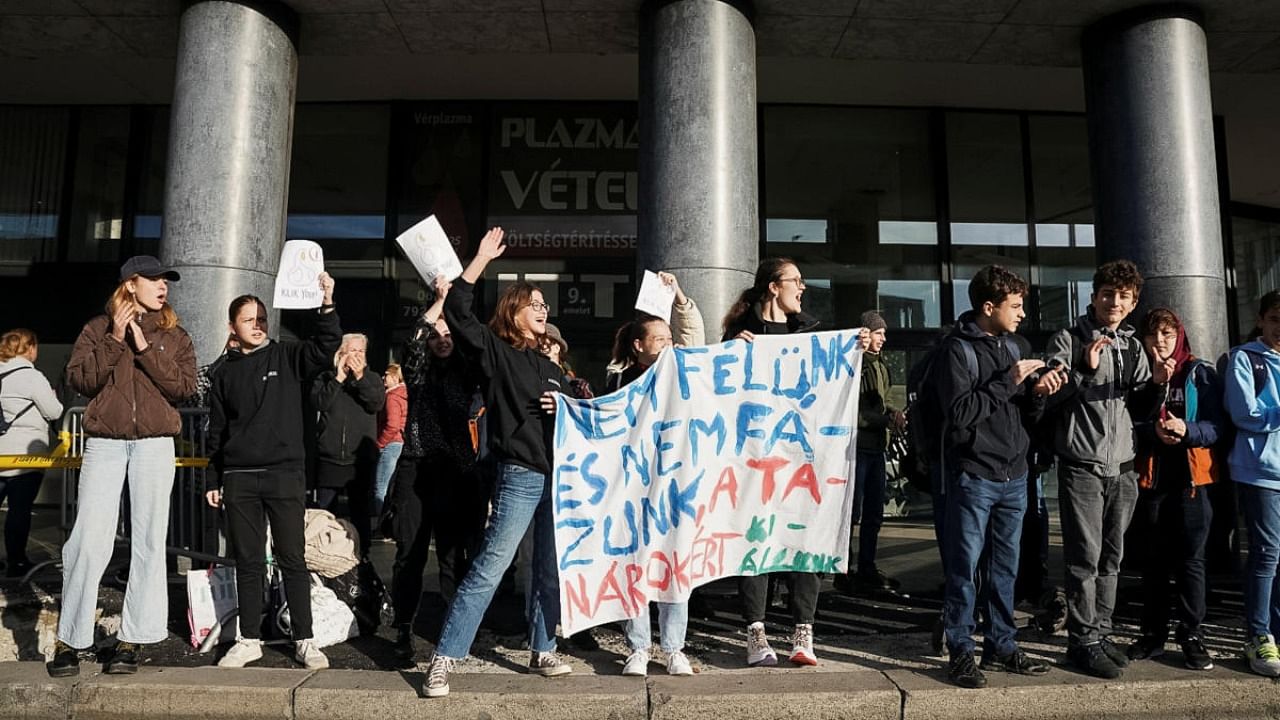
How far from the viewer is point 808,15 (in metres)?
7.63

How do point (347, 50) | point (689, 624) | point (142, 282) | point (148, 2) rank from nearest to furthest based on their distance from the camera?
point (142, 282) < point (689, 624) < point (148, 2) < point (347, 50)

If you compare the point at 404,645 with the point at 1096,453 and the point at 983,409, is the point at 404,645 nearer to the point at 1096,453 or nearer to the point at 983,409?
the point at 983,409

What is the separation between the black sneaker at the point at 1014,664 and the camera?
13.4ft

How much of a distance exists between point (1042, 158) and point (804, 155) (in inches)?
122

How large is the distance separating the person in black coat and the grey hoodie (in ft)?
13.0

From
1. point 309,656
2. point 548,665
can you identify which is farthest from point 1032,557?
point 309,656

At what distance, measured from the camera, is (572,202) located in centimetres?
1047

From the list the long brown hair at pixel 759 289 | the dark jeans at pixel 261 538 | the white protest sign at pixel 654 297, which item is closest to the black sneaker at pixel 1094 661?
the long brown hair at pixel 759 289

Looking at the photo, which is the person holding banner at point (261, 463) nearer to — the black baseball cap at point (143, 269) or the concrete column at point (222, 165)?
the black baseball cap at point (143, 269)

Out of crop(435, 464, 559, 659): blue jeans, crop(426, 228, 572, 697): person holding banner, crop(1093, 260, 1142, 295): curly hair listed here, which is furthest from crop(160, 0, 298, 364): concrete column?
crop(1093, 260, 1142, 295): curly hair

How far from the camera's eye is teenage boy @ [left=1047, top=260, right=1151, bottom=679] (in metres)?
4.20

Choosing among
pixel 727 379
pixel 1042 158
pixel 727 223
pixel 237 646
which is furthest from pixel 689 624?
pixel 1042 158

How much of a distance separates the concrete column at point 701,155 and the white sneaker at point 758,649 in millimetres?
2713

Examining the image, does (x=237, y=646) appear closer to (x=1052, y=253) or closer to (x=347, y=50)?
(x=347, y=50)
